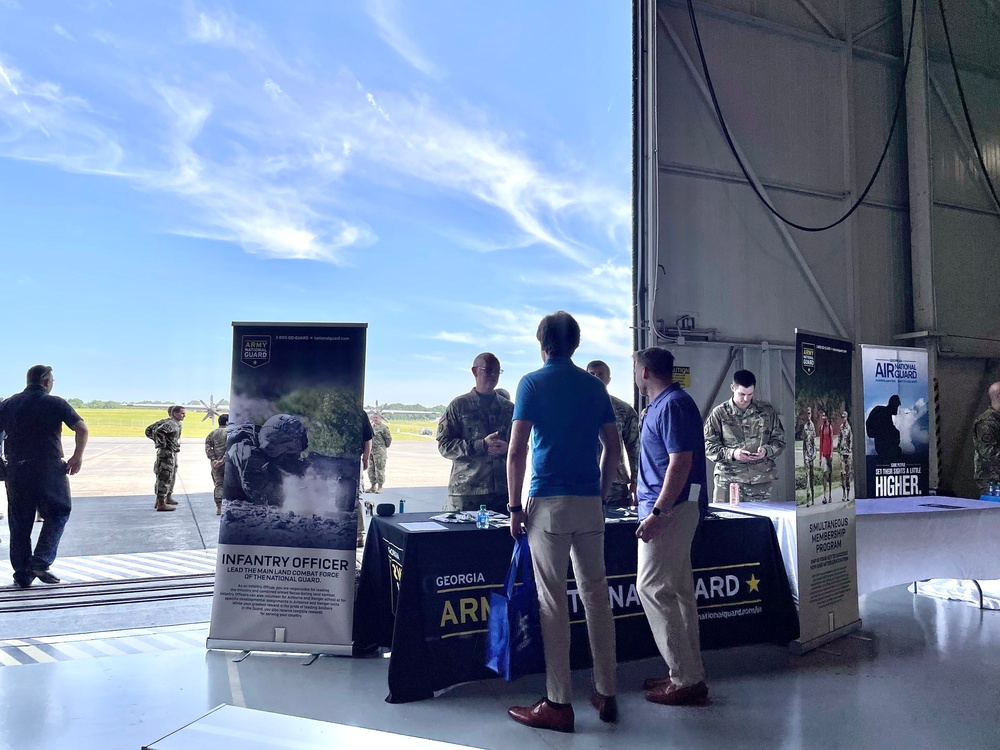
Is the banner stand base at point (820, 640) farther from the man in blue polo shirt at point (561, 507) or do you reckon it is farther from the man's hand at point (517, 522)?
the man's hand at point (517, 522)

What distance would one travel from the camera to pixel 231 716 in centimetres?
203

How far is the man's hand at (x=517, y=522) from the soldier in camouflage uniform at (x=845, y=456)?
1.97 m

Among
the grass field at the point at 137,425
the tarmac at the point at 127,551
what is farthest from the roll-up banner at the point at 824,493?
the grass field at the point at 137,425

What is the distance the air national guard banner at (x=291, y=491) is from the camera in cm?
305

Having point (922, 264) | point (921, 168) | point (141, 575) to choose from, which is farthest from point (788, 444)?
point (141, 575)

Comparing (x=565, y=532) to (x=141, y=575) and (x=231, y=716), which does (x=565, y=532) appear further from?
(x=141, y=575)

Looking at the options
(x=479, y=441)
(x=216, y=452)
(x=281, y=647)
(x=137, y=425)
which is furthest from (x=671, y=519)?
(x=137, y=425)

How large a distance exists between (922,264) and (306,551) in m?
6.88

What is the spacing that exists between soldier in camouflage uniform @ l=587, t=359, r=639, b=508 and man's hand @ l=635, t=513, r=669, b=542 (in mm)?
1154

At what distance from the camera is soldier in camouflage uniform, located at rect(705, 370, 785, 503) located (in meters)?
4.15

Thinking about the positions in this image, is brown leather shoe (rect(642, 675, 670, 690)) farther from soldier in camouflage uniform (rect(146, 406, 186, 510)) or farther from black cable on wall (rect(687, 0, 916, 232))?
soldier in camouflage uniform (rect(146, 406, 186, 510))

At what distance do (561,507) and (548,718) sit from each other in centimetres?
72

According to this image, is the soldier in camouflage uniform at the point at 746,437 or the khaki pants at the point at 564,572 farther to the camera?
the soldier in camouflage uniform at the point at 746,437

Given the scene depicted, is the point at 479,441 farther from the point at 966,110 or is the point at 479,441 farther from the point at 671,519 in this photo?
the point at 966,110
